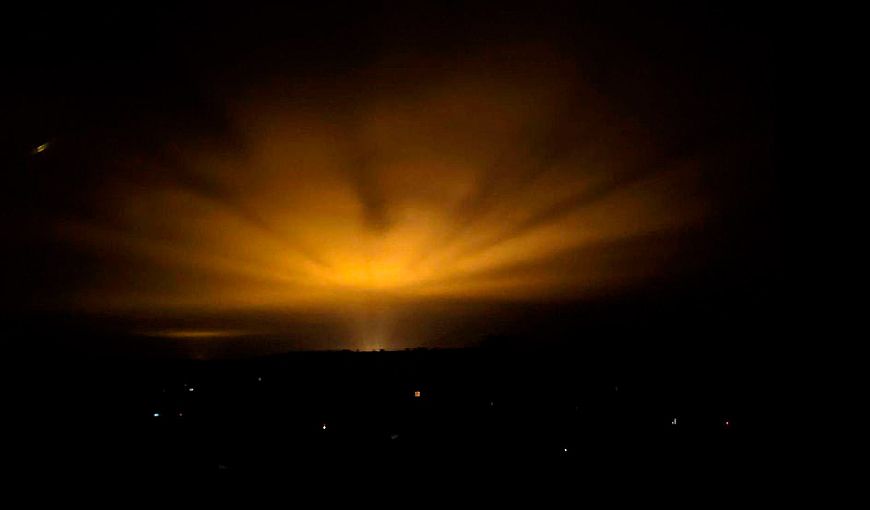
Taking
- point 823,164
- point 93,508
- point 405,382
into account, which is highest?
point 823,164

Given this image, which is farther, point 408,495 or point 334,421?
point 334,421

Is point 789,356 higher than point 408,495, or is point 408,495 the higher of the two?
point 789,356

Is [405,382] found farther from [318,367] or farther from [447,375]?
[318,367]

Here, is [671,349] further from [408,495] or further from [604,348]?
[408,495]

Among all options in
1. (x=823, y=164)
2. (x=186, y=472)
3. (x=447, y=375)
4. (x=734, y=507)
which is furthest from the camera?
(x=447, y=375)

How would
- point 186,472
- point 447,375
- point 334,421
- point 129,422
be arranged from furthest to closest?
point 447,375 < point 334,421 < point 129,422 < point 186,472

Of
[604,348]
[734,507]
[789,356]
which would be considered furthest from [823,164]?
[604,348]

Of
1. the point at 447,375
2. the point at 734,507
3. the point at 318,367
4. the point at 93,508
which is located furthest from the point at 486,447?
the point at 93,508
